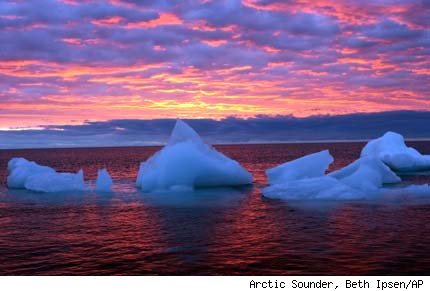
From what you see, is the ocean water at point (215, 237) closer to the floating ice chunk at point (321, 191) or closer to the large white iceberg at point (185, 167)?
the floating ice chunk at point (321, 191)

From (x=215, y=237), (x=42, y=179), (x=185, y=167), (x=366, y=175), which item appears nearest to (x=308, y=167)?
(x=366, y=175)

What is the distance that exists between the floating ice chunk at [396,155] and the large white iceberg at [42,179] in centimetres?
2938

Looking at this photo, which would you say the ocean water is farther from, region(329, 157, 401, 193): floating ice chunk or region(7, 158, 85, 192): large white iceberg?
region(7, 158, 85, 192): large white iceberg

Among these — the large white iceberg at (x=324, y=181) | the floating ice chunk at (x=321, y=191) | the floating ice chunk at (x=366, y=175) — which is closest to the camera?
the floating ice chunk at (x=321, y=191)

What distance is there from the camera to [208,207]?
2327 cm

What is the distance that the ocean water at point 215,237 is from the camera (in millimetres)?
12469

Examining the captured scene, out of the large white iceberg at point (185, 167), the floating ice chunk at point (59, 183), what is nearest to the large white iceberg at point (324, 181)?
the large white iceberg at point (185, 167)

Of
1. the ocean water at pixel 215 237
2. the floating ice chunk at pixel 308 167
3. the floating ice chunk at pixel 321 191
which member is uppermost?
the floating ice chunk at pixel 308 167

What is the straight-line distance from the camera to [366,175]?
29.5 meters

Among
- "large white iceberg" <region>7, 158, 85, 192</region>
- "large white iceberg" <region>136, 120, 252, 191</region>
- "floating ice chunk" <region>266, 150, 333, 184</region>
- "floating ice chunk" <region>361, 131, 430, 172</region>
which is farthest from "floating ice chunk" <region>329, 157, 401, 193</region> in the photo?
"large white iceberg" <region>7, 158, 85, 192</region>

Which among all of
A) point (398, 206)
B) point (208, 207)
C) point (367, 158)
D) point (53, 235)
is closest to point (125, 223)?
point (53, 235)

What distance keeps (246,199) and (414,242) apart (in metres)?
13.0

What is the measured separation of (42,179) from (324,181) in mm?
20702

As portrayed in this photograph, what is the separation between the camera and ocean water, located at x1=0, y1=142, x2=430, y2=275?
12469 mm
